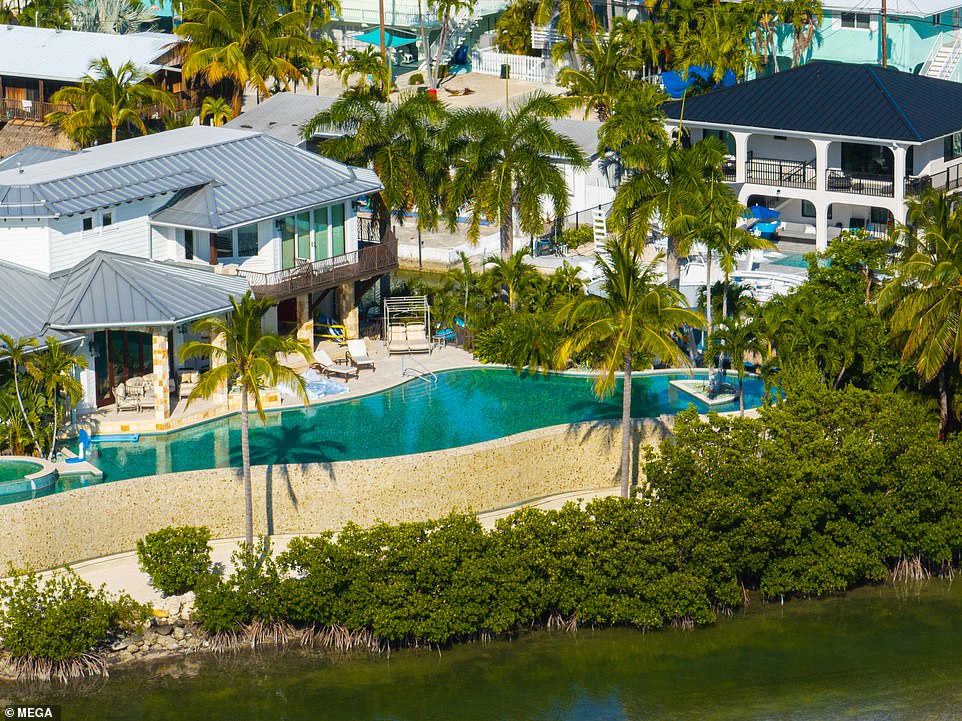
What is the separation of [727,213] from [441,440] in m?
10.8

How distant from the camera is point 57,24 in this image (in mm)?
89812

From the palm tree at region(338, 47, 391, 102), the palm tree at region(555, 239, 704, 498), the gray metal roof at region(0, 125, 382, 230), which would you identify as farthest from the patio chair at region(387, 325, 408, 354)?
the palm tree at region(338, 47, 391, 102)

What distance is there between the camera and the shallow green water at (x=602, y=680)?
139ft

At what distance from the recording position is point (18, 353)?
Answer: 1940 inches

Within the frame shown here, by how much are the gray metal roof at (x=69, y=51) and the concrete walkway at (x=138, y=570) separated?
3693cm

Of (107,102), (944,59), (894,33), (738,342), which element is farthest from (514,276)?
(894,33)

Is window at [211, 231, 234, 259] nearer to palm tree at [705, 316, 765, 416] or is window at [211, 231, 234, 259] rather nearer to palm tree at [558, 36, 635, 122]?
palm tree at [705, 316, 765, 416]

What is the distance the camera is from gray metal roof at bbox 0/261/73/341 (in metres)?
51.2

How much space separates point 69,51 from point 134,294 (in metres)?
32.9

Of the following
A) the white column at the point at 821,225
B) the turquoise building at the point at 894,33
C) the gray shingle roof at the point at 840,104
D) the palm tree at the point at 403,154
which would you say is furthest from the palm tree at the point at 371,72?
the white column at the point at 821,225

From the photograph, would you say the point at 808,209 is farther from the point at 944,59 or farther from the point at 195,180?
the point at 195,180

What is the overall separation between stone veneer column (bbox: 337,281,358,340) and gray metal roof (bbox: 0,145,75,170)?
10.9 m

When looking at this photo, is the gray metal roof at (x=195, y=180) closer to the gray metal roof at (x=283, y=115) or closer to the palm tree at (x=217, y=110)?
the gray metal roof at (x=283, y=115)

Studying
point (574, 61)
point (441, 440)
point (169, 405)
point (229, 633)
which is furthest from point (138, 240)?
point (574, 61)
